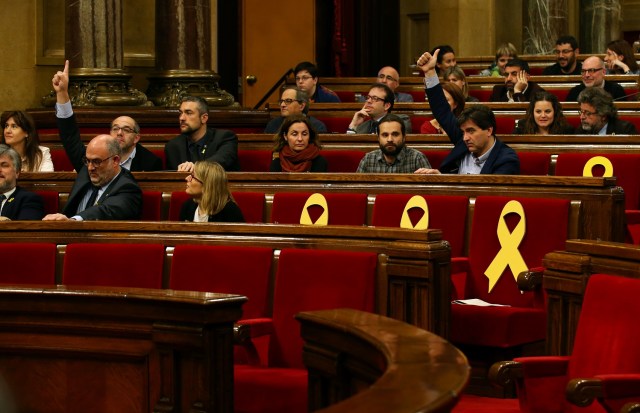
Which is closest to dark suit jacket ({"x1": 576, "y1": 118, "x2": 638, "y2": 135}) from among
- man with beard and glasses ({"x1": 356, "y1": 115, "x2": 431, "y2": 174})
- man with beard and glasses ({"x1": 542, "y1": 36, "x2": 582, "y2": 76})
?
man with beard and glasses ({"x1": 356, "y1": 115, "x2": 431, "y2": 174})

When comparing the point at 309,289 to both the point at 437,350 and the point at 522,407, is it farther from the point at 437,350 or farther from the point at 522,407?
the point at 437,350

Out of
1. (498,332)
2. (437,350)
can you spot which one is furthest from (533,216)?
(437,350)

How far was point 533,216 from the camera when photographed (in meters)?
4.98

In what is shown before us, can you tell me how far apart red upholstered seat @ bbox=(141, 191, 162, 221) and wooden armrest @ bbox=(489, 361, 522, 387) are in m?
2.82

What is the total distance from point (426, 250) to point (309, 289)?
1.36ft

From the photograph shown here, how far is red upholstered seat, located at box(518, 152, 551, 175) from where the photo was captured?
646 cm

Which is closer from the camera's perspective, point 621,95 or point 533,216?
point 533,216

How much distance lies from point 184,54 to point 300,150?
3.01 metres

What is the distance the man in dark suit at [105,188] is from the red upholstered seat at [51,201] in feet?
0.90

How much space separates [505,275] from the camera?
505 centimetres

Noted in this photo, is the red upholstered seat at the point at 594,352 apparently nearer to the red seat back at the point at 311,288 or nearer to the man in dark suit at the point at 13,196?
the red seat back at the point at 311,288

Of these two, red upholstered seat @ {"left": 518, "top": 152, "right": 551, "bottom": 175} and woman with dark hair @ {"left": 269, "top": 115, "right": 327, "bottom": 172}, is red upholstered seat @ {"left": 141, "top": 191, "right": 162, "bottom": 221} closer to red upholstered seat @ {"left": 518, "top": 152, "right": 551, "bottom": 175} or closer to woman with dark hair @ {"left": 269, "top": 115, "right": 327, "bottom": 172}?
woman with dark hair @ {"left": 269, "top": 115, "right": 327, "bottom": 172}

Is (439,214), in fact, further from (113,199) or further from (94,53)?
(94,53)

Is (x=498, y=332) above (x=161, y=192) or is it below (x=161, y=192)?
below
